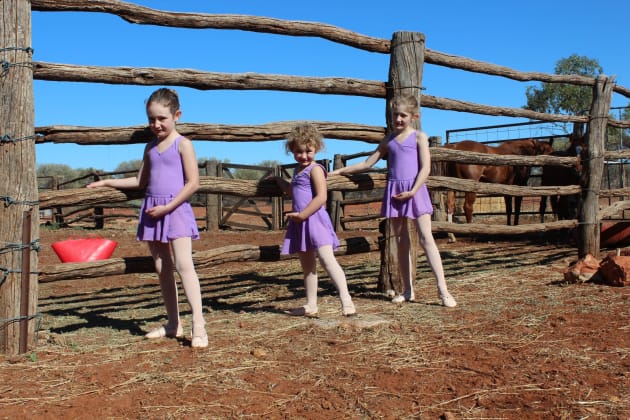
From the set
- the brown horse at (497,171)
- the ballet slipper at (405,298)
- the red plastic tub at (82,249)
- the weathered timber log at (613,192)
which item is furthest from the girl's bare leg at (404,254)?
the brown horse at (497,171)

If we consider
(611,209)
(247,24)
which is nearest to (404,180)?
(247,24)

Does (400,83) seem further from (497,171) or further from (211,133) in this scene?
(497,171)

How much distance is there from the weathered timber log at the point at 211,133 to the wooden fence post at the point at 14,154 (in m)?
0.18

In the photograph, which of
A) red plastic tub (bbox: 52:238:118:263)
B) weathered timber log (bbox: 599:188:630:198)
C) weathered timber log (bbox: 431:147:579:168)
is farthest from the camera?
weathered timber log (bbox: 599:188:630:198)

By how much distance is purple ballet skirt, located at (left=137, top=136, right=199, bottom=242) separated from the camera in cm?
367

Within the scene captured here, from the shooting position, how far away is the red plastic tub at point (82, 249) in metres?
5.51

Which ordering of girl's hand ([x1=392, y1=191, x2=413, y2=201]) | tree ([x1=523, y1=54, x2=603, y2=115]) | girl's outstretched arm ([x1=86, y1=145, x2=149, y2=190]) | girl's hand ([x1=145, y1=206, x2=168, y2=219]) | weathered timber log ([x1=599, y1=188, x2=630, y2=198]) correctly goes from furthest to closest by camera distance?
tree ([x1=523, y1=54, x2=603, y2=115]), weathered timber log ([x1=599, y1=188, x2=630, y2=198]), girl's hand ([x1=392, y1=191, x2=413, y2=201]), girl's outstretched arm ([x1=86, y1=145, x2=149, y2=190]), girl's hand ([x1=145, y1=206, x2=168, y2=219])

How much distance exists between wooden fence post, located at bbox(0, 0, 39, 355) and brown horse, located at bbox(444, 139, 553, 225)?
7918 mm

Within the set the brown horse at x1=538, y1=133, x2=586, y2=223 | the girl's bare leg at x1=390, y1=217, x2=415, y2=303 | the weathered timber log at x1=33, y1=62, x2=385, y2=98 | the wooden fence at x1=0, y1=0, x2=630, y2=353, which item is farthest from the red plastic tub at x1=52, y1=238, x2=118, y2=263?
the brown horse at x1=538, y1=133, x2=586, y2=223

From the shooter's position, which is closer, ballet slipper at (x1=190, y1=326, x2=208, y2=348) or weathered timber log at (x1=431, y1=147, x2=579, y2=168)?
ballet slipper at (x1=190, y1=326, x2=208, y2=348)

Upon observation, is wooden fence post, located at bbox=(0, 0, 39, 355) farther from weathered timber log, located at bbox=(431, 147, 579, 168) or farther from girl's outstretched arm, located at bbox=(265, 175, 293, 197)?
weathered timber log, located at bbox=(431, 147, 579, 168)

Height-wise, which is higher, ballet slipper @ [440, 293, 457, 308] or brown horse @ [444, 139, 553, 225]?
brown horse @ [444, 139, 553, 225]

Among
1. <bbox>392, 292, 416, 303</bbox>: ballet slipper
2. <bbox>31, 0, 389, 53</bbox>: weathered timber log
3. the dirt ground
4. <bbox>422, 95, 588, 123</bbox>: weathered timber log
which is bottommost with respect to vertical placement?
the dirt ground

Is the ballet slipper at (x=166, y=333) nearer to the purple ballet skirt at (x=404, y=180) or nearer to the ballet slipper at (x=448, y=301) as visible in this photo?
the purple ballet skirt at (x=404, y=180)
